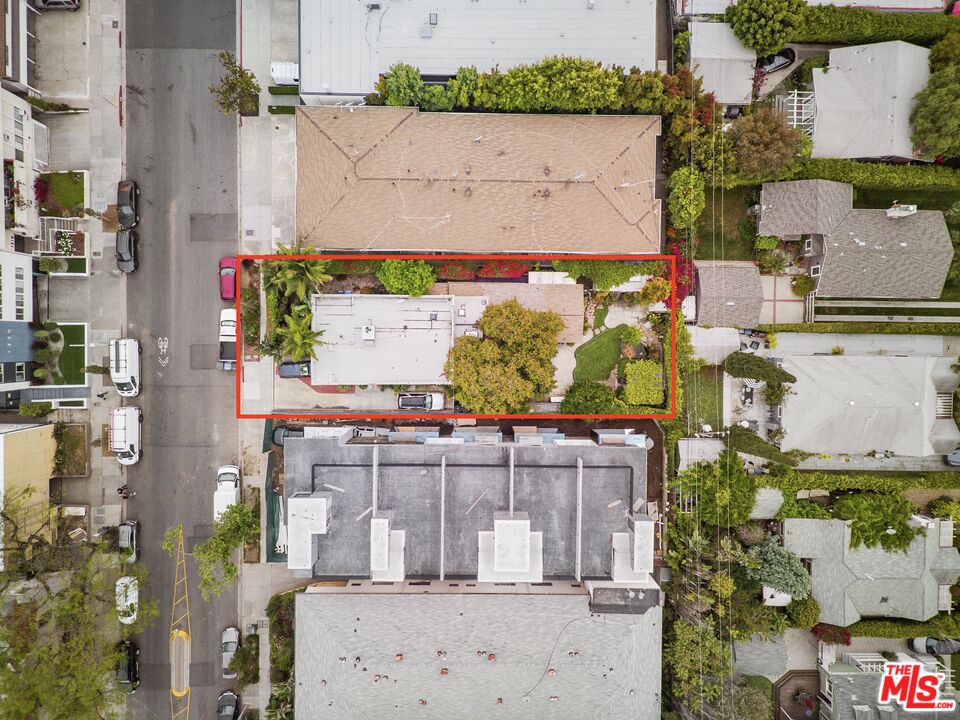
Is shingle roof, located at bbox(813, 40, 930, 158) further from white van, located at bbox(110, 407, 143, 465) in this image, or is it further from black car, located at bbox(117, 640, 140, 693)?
black car, located at bbox(117, 640, 140, 693)

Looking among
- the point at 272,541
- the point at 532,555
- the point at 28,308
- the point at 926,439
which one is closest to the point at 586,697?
the point at 532,555

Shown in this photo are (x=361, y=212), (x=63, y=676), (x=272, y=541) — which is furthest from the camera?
(x=272, y=541)

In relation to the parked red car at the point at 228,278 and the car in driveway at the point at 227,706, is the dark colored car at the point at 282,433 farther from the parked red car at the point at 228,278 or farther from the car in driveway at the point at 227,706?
the car in driveway at the point at 227,706

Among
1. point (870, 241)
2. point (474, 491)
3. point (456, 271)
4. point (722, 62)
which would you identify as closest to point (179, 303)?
point (456, 271)

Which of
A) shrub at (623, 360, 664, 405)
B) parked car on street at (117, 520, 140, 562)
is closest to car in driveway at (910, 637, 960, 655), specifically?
shrub at (623, 360, 664, 405)

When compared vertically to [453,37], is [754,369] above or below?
below

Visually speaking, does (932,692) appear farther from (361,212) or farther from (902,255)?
(361,212)

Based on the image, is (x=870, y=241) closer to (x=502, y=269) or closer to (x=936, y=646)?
(x=502, y=269)
